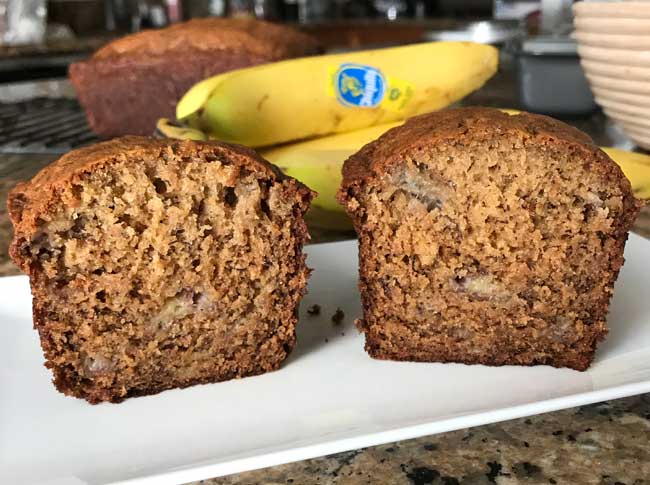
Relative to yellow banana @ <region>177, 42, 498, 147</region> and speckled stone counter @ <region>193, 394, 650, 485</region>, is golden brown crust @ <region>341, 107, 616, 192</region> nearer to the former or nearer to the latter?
speckled stone counter @ <region>193, 394, 650, 485</region>

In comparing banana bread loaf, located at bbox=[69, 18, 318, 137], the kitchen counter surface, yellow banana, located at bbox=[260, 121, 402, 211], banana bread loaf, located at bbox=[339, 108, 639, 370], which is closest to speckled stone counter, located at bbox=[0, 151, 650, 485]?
the kitchen counter surface

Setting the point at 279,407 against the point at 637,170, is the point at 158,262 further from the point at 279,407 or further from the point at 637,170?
the point at 637,170

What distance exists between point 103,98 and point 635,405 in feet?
5.64

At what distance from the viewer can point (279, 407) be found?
84cm

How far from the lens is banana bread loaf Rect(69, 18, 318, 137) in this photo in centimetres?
195

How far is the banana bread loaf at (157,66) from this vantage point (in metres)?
1.95

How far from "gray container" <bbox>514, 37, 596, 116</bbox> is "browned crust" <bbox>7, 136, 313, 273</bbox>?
55.0 inches

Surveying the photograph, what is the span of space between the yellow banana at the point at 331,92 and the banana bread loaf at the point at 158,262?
1.78 feet

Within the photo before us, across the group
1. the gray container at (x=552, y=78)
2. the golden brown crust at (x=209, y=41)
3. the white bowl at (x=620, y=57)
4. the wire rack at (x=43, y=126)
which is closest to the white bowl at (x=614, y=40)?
the white bowl at (x=620, y=57)

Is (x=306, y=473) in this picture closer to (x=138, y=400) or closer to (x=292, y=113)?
(x=138, y=400)

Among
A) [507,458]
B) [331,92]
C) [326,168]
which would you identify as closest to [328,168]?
[326,168]

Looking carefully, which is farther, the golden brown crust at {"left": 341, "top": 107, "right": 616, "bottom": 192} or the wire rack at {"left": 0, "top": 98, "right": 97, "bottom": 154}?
the wire rack at {"left": 0, "top": 98, "right": 97, "bottom": 154}

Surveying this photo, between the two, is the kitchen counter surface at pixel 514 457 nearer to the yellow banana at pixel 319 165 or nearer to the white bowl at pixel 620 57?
the yellow banana at pixel 319 165

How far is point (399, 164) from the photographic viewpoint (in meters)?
0.88
